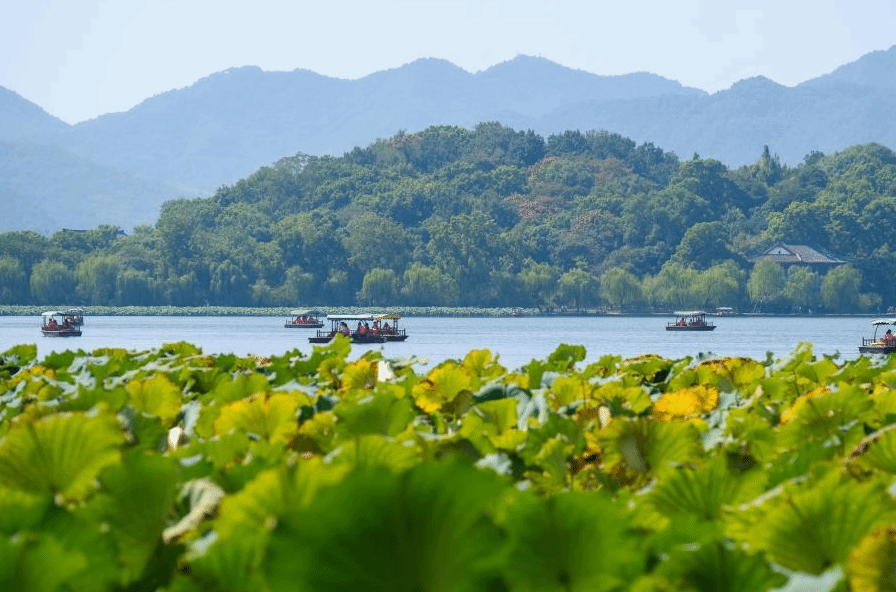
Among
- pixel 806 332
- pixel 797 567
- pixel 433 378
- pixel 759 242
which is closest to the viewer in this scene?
pixel 797 567

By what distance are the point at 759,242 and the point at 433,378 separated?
114889mm

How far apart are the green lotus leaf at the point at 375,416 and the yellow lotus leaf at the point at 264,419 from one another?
0.11 metres

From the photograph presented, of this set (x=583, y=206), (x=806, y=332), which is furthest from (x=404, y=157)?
(x=806, y=332)

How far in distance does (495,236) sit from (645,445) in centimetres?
10527

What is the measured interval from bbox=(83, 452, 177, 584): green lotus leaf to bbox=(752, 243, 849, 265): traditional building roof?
363 ft

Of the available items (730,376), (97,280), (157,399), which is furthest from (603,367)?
(97,280)

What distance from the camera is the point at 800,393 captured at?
489cm

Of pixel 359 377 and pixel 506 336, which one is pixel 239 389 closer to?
pixel 359 377

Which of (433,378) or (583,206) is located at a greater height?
(583,206)

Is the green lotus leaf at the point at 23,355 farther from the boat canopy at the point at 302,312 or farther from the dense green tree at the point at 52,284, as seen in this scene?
the dense green tree at the point at 52,284

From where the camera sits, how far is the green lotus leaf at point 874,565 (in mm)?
1694

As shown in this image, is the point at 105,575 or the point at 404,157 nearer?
the point at 105,575

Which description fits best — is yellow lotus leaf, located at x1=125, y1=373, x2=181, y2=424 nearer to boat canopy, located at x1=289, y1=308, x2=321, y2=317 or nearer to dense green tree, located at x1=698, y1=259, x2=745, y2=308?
boat canopy, located at x1=289, y1=308, x2=321, y2=317

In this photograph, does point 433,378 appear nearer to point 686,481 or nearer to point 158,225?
point 686,481
